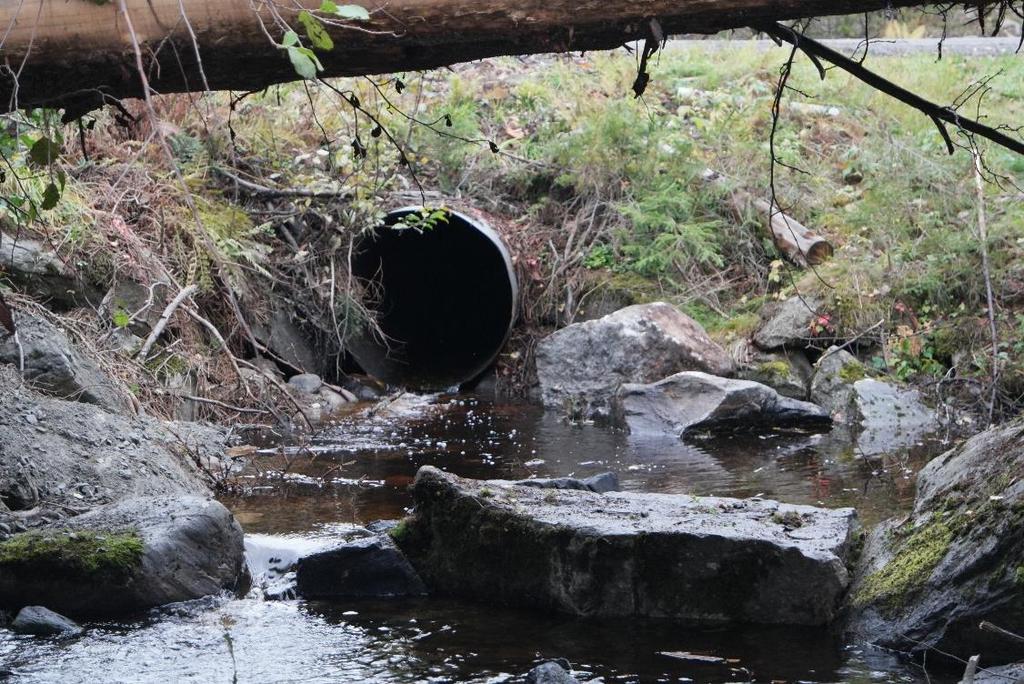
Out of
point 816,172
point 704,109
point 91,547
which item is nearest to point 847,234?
point 816,172

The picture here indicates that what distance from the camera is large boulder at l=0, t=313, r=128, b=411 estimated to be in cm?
642

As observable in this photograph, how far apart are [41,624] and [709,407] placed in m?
5.25

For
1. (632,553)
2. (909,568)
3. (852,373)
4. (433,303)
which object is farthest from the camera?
(433,303)

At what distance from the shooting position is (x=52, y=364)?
21.3 feet

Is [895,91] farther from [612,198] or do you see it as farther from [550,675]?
[612,198]

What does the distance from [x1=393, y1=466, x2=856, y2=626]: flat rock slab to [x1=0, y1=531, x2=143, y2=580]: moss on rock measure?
47.6 inches

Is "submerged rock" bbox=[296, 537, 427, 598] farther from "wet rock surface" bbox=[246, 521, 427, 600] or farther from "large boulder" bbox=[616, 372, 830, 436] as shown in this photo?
"large boulder" bbox=[616, 372, 830, 436]

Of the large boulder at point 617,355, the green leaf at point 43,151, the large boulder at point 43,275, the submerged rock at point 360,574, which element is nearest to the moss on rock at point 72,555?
the submerged rock at point 360,574

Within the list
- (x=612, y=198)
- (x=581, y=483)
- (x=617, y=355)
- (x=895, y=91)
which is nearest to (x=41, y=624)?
(x=581, y=483)

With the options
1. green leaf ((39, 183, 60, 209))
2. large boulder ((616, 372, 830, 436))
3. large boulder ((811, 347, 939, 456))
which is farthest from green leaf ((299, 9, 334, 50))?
large boulder ((616, 372, 830, 436))

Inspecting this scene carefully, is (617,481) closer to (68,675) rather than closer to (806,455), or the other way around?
(806,455)

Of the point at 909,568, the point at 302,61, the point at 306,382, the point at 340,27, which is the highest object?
the point at 340,27

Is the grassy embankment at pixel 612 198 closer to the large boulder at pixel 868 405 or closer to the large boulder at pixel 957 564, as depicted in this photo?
the large boulder at pixel 868 405

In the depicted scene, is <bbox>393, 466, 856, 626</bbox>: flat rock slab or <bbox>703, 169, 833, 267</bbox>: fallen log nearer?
<bbox>393, 466, 856, 626</bbox>: flat rock slab
